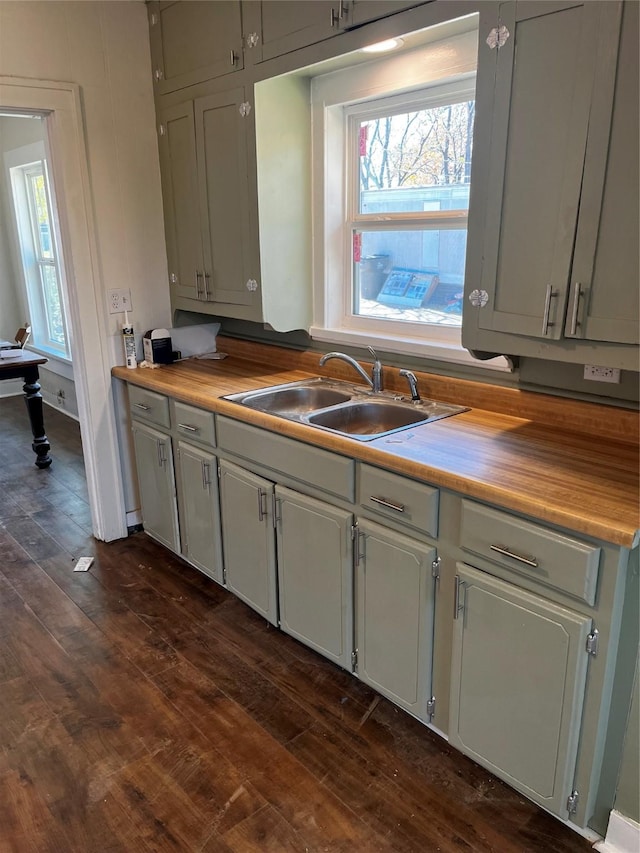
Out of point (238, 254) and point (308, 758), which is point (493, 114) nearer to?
point (238, 254)

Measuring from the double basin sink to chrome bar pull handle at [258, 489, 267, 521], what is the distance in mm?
310

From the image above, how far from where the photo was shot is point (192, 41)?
2.79 metres

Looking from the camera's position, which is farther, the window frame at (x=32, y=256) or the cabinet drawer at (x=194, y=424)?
the window frame at (x=32, y=256)

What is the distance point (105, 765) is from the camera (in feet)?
6.42

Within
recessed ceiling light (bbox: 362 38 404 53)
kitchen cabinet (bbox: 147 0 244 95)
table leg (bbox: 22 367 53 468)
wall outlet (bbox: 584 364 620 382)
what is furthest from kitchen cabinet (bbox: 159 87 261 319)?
table leg (bbox: 22 367 53 468)

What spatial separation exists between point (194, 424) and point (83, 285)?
964mm

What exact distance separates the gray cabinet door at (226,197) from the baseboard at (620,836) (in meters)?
2.21

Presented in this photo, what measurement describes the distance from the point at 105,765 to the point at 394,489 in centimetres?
124

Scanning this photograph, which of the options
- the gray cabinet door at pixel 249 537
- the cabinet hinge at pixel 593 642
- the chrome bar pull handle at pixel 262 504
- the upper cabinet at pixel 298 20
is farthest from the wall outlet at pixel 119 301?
the cabinet hinge at pixel 593 642

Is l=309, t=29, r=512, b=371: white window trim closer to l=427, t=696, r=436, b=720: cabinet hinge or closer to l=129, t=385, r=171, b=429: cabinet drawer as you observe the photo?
l=129, t=385, r=171, b=429: cabinet drawer

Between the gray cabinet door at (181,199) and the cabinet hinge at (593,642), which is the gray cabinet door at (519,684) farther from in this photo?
the gray cabinet door at (181,199)

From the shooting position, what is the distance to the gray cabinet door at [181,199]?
2949 mm

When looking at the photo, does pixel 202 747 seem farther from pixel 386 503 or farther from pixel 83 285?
pixel 83 285

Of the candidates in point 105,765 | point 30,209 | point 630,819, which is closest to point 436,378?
point 630,819
